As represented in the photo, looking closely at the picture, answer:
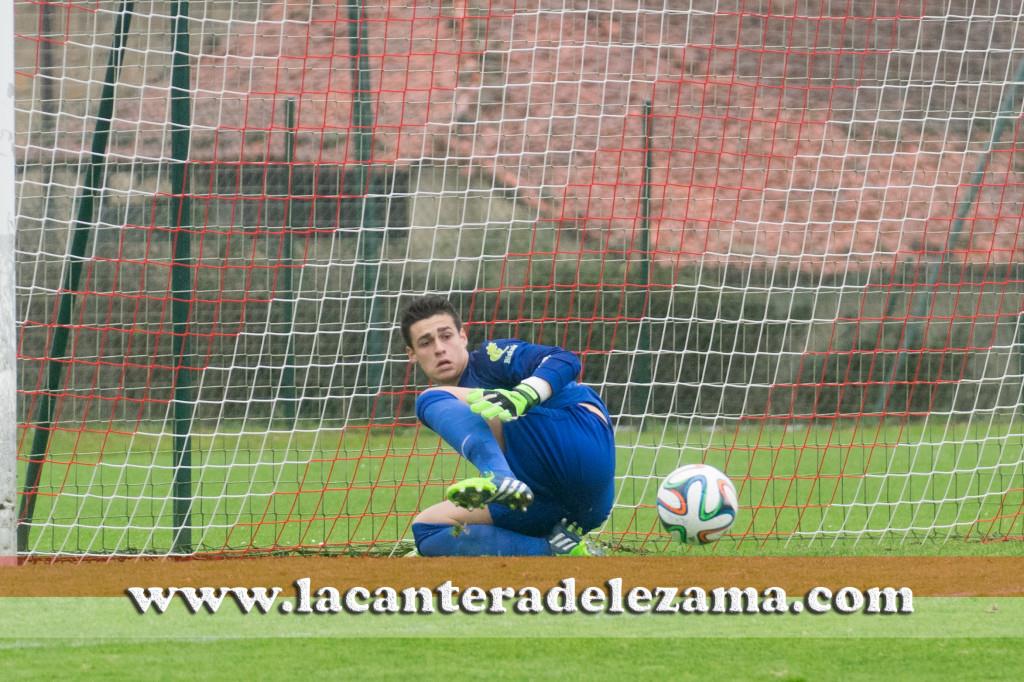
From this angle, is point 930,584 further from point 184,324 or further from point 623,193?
point 623,193

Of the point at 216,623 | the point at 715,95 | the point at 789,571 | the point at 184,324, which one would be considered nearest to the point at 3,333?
the point at 184,324

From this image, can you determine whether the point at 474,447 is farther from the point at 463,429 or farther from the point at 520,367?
the point at 520,367

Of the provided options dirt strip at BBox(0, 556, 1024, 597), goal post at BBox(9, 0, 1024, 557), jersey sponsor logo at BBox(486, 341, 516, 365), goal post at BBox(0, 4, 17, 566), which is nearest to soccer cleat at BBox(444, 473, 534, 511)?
dirt strip at BBox(0, 556, 1024, 597)

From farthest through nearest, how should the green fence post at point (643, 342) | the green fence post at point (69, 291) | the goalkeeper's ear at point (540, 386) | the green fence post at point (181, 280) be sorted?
the green fence post at point (643, 342), the green fence post at point (181, 280), the green fence post at point (69, 291), the goalkeeper's ear at point (540, 386)

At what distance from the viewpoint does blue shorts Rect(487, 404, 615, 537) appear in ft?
17.2

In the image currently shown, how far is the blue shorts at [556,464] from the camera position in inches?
206

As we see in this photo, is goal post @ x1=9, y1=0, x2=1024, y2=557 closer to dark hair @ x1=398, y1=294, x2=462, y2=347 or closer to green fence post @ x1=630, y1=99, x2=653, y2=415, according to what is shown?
green fence post @ x1=630, y1=99, x2=653, y2=415

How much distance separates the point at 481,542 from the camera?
17.4 feet

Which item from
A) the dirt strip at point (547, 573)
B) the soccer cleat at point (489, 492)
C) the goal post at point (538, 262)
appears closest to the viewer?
the dirt strip at point (547, 573)

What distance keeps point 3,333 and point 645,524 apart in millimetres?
3232

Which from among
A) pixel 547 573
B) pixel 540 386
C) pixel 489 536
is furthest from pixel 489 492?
pixel 489 536

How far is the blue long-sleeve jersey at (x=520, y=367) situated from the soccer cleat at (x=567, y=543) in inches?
18.5

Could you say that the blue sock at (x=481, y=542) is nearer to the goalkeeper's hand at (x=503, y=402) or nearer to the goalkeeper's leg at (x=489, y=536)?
the goalkeeper's leg at (x=489, y=536)

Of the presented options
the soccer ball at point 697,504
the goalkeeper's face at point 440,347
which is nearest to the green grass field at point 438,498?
the soccer ball at point 697,504
